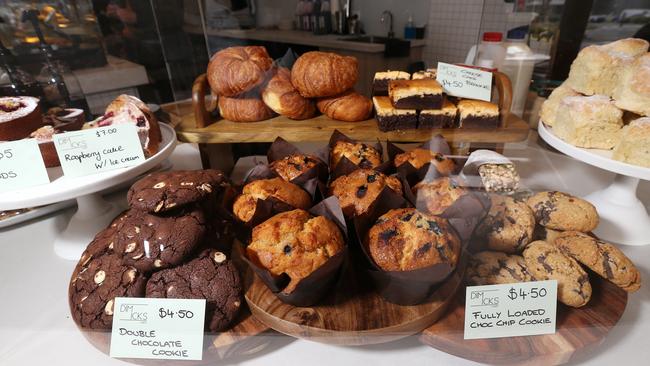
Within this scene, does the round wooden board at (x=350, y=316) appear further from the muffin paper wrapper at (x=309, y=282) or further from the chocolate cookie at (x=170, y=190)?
the chocolate cookie at (x=170, y=190)

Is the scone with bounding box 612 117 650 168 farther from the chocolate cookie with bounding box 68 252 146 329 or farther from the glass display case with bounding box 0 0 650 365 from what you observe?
the chocolate cookie with bounding box 68 252 146 329

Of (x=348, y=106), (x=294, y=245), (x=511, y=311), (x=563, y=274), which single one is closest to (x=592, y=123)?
(x=563, y=274)

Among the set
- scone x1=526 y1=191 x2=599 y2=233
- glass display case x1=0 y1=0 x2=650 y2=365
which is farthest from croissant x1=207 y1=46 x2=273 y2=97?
scone x1=526 y1=191 x2=599 y2=233

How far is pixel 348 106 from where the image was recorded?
4.87ft

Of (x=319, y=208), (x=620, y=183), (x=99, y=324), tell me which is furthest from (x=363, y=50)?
(x=99, y=324)

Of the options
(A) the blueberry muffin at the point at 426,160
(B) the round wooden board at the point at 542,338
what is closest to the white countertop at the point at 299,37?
(A) the blueberry muffin at the point at 426,160

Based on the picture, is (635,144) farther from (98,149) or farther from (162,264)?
(98,149)

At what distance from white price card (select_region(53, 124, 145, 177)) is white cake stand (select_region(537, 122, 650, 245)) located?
1458 millimetres

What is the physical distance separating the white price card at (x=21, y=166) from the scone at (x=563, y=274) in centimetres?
146

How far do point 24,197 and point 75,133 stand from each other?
0.23 meters

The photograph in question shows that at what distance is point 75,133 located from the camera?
1.15m

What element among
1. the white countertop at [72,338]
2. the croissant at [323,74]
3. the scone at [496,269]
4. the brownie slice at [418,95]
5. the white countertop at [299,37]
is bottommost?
the white countertop at [72,338]

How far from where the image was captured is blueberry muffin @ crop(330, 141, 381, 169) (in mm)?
1317

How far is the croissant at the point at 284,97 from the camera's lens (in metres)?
1.49
